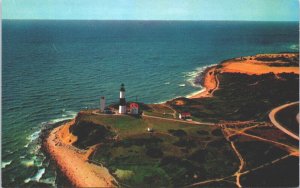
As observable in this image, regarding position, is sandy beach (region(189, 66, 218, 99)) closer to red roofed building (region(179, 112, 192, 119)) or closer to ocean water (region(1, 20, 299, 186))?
ocean water (region(1, 20, 299, 186))

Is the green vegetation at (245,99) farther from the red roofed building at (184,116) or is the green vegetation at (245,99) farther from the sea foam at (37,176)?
the sea foam at (37,176)

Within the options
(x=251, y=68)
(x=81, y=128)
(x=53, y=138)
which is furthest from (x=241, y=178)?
(x=251, y=68)

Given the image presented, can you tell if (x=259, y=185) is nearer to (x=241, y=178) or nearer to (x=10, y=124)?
(x=241, y=178)

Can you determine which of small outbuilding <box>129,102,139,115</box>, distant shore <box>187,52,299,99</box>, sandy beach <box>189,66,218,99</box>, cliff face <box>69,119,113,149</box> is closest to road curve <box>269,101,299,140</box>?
small outbuilding <box>129,102,139,115</box>

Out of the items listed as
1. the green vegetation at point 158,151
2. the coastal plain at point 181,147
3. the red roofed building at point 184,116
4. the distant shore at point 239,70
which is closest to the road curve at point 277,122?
the coastal plain at point 181,147

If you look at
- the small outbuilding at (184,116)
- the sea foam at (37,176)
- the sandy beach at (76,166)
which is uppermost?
the small outbuilding at (184,116)

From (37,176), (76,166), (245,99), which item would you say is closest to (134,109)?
(76,166)

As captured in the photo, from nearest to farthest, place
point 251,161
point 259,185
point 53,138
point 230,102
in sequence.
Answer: point 259,185, point 251,161, point 53,138, point 230,102

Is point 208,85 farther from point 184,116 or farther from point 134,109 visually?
point 134,109
